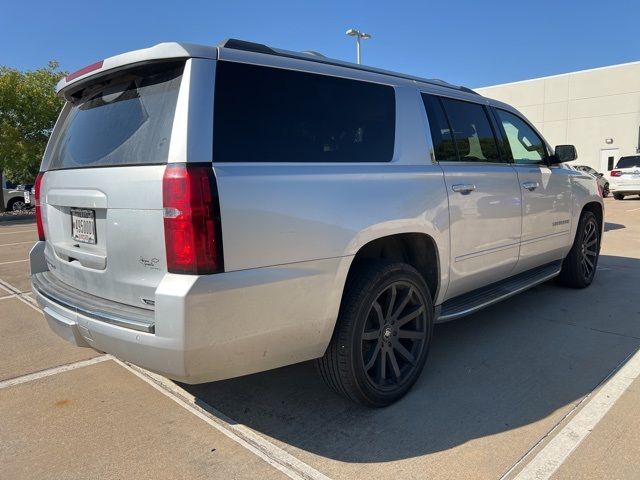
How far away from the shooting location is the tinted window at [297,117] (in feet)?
7.59

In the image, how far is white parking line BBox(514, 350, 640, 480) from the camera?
2.38 meters

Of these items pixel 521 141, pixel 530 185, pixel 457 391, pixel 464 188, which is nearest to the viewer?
pixel 457 391

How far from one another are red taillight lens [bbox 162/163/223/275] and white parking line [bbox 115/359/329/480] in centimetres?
106

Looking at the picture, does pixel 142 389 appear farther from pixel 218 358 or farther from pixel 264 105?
pixel 264 105

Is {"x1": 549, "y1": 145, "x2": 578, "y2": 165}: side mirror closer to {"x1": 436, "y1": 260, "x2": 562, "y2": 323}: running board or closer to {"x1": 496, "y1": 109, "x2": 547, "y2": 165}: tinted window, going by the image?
{"x1": 496, "y1": 109, "x2": 547, "y2": 165}: tinted window

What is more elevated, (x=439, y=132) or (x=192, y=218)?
(x=439, y=132)

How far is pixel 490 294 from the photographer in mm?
3918

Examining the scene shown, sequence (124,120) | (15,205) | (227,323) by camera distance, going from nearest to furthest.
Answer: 1. (227,323)
2. (124,120)
3. (15,205)

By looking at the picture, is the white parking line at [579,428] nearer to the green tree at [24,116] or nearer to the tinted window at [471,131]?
the tinted window at [471,131]

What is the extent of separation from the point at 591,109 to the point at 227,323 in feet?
107

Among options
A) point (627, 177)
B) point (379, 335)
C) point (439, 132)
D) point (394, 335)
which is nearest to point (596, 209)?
point (439, 132)

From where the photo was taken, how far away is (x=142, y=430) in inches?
109

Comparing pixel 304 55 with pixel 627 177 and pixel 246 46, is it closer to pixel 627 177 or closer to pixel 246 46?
pixel 246 46

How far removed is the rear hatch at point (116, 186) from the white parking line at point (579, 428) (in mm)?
2029
